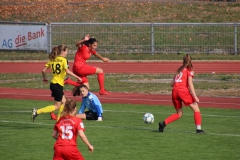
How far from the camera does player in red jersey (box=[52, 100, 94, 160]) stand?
929 cm

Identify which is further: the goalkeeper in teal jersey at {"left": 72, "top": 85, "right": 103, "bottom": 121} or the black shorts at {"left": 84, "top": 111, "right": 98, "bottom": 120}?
the black shorts at {"left": 84, "top": 111, "right": 98, "bottom": 120}

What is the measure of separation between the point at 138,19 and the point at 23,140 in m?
32.9

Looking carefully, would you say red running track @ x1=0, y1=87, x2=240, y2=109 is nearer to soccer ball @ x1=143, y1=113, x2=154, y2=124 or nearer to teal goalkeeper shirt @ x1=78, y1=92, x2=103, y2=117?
teal goalkeeper shirt @ x1=78, y1=92, x2=103, y2=117

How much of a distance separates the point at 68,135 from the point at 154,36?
29.3 meters

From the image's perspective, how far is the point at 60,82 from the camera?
15.5 metres

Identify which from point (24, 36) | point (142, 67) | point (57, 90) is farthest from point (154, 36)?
point (57, 90)

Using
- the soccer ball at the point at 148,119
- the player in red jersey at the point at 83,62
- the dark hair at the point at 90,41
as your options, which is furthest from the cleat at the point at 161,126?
the dark hair at the point at 90,41

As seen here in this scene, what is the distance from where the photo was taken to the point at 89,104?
1686 cm

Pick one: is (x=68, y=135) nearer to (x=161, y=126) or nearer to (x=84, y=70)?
(x=161, y=126)

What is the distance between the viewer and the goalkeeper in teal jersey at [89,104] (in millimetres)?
16609

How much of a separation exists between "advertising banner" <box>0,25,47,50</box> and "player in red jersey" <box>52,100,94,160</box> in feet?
94.4

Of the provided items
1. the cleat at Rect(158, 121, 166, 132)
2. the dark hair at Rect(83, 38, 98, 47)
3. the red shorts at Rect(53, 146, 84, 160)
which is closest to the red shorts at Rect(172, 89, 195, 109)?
the cleat at Rect(158, 121, 166, 132)

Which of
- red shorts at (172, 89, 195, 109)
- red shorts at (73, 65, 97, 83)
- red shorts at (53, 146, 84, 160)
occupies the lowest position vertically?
red shorts at (53, 146, 84, 160)

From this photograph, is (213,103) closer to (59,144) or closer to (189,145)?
(189,145)
